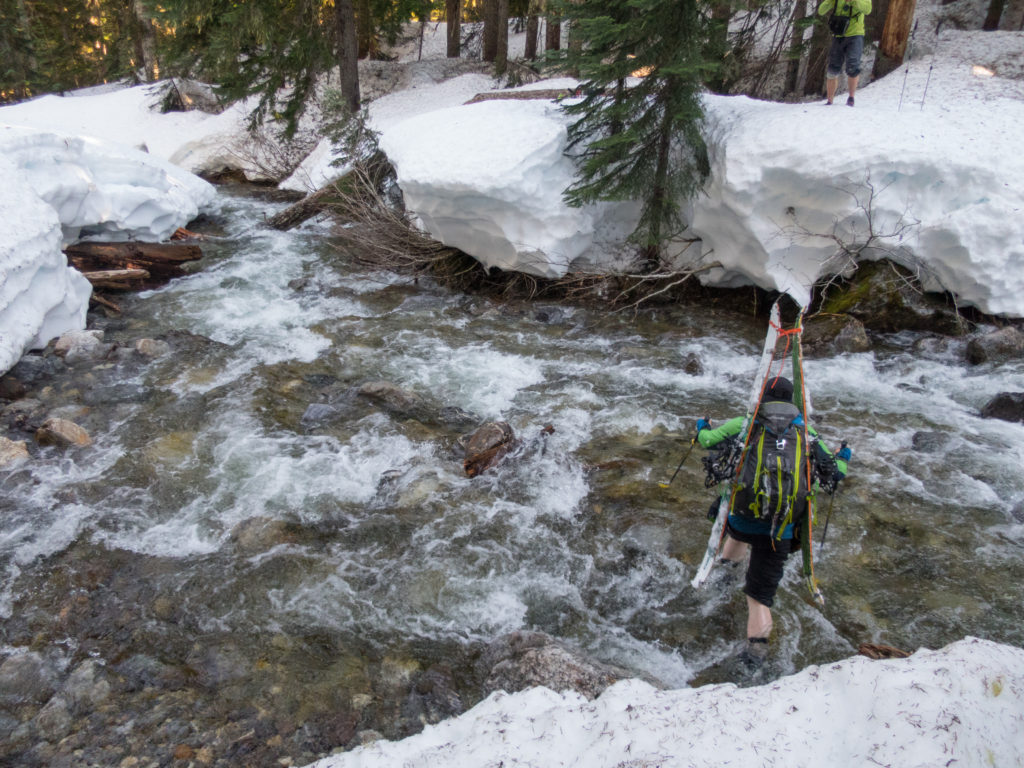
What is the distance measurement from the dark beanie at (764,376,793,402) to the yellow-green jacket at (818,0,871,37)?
24.4 ft

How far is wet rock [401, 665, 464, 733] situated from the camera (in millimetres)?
3908

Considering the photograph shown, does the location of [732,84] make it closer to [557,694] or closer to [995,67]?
[995,67]

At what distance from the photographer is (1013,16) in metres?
14.6

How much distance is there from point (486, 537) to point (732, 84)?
41.0 feet

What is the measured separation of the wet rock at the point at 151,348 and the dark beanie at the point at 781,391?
7.60 metres

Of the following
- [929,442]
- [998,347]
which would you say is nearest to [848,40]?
[998,347]

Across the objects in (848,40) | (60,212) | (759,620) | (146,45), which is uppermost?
(146,45)

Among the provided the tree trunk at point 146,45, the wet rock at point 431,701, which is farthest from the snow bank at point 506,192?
the tree trunk at point 146,45

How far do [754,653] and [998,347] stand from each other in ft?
19.2

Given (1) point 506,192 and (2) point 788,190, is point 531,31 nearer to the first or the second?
(1) point 506,192

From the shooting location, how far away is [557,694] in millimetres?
3400

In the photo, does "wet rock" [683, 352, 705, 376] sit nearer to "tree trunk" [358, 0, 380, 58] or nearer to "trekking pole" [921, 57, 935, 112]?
"trekking pole" [921, 57, 935, 112]

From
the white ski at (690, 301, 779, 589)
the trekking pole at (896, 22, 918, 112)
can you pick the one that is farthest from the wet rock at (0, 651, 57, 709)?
the trekking pole at (896, 22, 918, 112)

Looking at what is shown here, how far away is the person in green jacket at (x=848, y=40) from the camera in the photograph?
28.5 feet
